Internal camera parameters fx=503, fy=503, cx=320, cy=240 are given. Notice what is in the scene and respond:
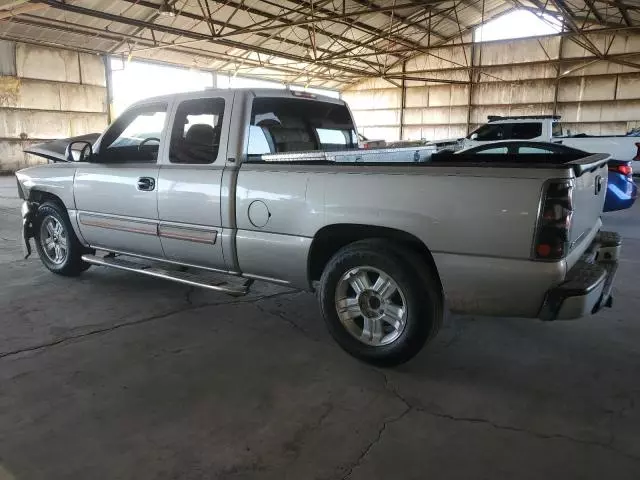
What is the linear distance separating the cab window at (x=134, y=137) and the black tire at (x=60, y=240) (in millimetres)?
905

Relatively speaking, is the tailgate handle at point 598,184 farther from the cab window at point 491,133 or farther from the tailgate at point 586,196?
the cab window at point 491,133

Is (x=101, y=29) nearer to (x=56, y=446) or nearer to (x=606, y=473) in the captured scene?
(x=56, y=446)

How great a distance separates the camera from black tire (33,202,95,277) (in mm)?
5188

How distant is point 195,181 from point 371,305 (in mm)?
1672

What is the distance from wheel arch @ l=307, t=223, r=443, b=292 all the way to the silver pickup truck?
0.01 m

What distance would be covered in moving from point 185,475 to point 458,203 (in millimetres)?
1970

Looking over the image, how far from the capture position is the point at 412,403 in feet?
9.57

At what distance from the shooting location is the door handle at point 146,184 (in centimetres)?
420

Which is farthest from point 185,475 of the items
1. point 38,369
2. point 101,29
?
point 101,29

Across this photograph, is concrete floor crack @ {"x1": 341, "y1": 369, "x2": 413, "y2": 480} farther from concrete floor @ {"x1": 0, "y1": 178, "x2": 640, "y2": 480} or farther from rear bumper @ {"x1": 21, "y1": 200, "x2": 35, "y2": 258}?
rear bumper @ {"x1": 21, "y1": 200, "x2": 35, "y2": 258}

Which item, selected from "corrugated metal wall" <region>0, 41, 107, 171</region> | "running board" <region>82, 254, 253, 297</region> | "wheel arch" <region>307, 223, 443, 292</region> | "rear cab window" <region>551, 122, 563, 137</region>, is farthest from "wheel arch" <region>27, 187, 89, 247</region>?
"corrugated metal wall" <region>0, 41, 107, 171</region>

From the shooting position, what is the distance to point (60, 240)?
17.7 feet

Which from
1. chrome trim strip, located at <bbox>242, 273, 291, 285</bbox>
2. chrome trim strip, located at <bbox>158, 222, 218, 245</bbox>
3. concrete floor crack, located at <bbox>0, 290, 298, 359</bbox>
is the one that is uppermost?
chrome trim strip, located at <bbox>158, 222, 218, 245</bbox>

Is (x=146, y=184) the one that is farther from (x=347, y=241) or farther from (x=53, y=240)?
(x=53, y=240)
